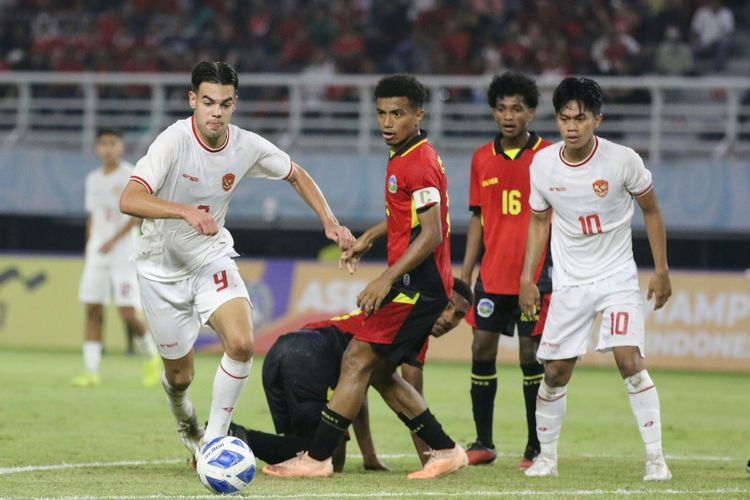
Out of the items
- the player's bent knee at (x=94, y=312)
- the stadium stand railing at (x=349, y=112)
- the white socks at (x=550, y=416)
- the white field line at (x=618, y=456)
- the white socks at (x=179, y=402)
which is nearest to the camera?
the white socks at (x=550, y=416)

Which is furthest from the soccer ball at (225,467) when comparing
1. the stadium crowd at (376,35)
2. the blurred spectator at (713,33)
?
the blurred spectator at (713,33)

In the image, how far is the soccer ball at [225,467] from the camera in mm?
6527

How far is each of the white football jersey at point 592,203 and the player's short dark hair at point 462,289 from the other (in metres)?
0.69

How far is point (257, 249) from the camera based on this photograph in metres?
22.8

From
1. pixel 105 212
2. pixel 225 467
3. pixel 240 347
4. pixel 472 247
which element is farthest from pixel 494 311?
pixel 105 212

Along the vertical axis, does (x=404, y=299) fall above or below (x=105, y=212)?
above

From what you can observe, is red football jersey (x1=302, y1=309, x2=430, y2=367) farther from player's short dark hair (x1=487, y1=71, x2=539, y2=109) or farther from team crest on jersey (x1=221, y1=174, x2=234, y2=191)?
player's short dark hair (x1=487, y1=71, x2=539, y2=109)

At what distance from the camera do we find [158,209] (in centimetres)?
698

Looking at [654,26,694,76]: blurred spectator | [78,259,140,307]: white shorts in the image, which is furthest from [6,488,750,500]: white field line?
[654,26,694,76]: blurred spectator

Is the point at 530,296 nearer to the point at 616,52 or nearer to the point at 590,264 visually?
the point at 590,264

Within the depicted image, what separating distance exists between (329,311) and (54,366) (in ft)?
12.6

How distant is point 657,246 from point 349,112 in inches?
553

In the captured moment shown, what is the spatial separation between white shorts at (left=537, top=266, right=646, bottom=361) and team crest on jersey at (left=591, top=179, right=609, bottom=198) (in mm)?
469

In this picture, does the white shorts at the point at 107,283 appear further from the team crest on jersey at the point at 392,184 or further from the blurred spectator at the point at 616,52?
the blurred spectator at the point at 616,52
